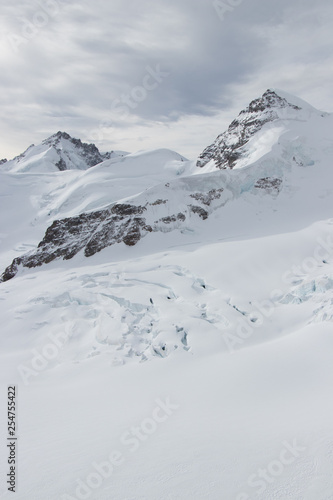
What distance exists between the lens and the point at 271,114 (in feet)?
138

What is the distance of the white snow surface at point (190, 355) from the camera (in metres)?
4.78

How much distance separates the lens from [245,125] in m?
44.4

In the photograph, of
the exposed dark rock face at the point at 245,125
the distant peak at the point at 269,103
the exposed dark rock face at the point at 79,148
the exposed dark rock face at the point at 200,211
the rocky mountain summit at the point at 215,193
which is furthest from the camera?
the exposed dark rock face at the point at 79,148

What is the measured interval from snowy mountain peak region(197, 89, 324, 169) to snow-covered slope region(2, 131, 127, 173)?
5501 cm

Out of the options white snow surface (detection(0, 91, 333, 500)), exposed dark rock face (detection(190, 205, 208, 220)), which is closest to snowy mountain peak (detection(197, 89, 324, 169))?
white snow surface (detection(0, 91, 333, 500))

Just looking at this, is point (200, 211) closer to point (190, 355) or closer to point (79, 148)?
point (190, 355)

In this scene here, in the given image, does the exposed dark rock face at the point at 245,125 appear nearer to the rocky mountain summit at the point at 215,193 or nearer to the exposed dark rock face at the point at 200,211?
the rocky mountain summit at the point at 215,193

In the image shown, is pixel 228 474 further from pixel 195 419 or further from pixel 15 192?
pixel 15 192

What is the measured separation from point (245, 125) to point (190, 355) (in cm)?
4139

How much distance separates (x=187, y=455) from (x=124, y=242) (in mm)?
20170

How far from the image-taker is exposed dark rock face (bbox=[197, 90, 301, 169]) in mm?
41219

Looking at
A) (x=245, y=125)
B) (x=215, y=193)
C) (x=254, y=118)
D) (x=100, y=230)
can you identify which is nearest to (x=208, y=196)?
(x=215, y=193)

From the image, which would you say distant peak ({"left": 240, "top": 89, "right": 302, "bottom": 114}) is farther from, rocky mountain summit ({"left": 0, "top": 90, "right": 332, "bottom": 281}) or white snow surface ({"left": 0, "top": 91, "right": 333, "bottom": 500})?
white snow surface ({"left": 0, "top": 91, "right": 333, "bottom": 500})

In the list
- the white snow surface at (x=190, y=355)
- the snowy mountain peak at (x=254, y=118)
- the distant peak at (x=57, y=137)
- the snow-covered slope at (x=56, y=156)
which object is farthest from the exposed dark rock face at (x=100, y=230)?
the distant peak at (x=57, y=137)
